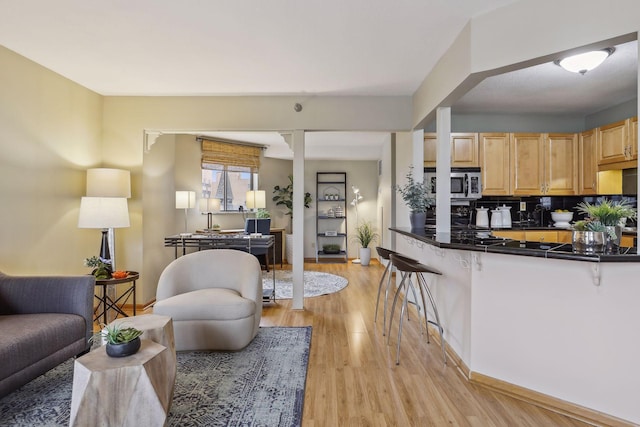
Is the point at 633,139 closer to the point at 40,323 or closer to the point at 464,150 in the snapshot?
the point at 464,150

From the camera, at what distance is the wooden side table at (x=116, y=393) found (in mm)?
1632

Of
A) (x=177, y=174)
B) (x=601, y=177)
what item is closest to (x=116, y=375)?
(x=177, y=174)

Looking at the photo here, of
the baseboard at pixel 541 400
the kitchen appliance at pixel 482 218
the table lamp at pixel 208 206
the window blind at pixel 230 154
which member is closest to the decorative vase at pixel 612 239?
the baseboard at pixel 541 400

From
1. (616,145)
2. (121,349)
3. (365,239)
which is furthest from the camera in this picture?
(365,239)

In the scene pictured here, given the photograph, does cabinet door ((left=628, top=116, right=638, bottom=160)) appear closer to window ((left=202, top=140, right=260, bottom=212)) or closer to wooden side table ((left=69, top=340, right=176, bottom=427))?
wooden side table ((left=69, top=340, right=176, bottom=427))

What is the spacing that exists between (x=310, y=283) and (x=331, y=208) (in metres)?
2.77

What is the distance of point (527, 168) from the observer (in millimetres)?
4617

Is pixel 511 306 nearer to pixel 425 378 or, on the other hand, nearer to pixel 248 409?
pixel 425 378

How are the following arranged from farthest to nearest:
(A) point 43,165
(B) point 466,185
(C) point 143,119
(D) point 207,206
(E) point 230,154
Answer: (E) point 230,154
(D) point 207,206
(B) point 466,185
(C) point 143,119
(A) point 43,165

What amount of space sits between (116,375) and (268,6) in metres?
2.31

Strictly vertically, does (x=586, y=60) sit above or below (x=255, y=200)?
above

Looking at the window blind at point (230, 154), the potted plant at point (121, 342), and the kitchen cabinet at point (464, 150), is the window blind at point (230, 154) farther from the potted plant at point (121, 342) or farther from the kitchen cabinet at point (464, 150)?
the potted plant at point (121, 342)

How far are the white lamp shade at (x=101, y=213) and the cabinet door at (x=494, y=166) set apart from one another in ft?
14.0

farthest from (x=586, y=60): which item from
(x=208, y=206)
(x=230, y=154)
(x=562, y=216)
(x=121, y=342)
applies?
(x=230, y=154)
